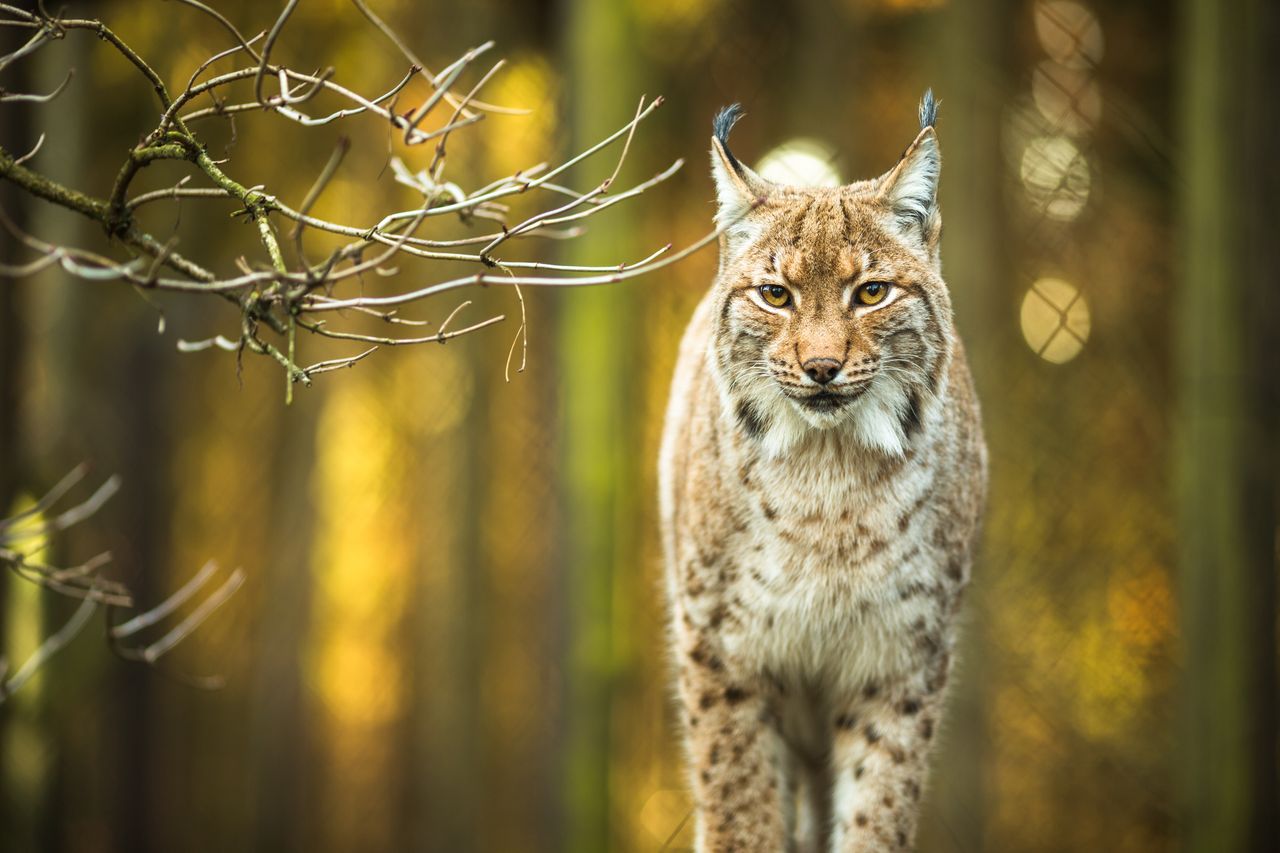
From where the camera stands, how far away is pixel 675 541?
2631mm

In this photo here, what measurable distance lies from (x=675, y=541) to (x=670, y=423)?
0.30 m

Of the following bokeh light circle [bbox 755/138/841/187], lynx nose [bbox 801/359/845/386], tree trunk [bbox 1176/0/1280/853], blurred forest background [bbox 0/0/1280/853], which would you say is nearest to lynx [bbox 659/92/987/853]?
lynx nose [bbox 801/359/845/386]

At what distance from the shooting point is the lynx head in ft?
6.23

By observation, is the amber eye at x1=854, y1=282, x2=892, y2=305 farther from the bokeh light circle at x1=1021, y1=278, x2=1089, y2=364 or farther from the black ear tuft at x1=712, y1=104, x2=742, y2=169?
the bokeh light circle at x1=1021, y1=278, x2=1089, y2=364

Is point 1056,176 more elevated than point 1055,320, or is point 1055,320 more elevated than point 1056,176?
point 1056,176

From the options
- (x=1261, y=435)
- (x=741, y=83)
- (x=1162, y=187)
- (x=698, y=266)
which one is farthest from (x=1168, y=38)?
(x=1261, y=435)

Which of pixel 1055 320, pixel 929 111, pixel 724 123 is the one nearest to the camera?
pixel 929 111

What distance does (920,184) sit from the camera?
6.10 ft

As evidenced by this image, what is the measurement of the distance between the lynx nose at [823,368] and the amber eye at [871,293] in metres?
0.12

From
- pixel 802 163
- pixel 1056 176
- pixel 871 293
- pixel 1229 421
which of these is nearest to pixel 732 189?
pixel 871 293

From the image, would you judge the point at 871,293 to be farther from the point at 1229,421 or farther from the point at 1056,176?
the point at 1056,176

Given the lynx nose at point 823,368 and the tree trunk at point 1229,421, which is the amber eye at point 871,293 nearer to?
the lynx nose at point 823,368

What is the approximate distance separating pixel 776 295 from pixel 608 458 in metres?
1.20

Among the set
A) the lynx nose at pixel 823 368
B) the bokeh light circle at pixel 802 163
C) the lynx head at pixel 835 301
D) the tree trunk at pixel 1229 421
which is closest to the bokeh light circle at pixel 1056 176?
the bokeh light circle at pixel 802 163
